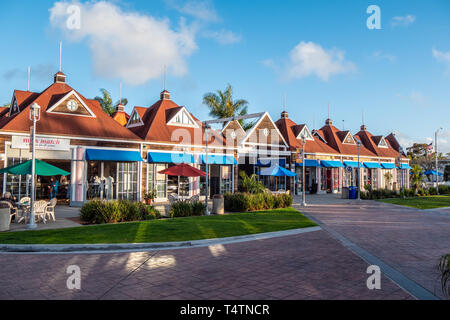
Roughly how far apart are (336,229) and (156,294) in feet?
29.3

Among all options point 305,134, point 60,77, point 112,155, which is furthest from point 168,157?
point 305,134

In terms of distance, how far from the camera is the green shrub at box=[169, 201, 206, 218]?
16.5 metres

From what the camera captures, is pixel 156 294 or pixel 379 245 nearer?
pixel 156 294

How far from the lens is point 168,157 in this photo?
80.4 feet

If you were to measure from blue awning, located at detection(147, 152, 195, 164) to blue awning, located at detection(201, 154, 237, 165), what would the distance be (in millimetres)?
1289

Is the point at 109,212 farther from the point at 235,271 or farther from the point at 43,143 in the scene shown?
the point at 235,271

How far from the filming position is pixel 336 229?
13.2 m

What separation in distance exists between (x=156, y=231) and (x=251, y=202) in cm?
856

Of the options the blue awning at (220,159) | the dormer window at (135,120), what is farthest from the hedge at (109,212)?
the dormer window at (135,120)

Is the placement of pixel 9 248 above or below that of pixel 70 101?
below

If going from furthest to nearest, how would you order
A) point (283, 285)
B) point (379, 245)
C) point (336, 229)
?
point (336, 229), point (379, 245), point (283, 285)
